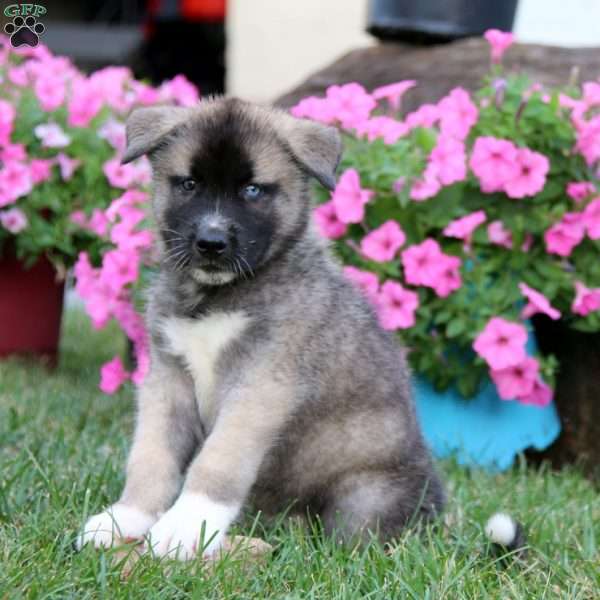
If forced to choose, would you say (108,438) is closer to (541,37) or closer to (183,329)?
(183,329)

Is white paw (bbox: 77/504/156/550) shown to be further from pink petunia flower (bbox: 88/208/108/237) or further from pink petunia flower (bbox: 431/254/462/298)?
pink petunia flower (bbox: 88/208/108/237)

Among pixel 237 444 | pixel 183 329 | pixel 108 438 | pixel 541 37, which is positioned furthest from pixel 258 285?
pixel 541 37

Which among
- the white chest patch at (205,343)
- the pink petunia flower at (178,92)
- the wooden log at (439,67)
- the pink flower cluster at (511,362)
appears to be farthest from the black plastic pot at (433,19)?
the white chest patch at (205,343)

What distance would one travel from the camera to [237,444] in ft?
9.39

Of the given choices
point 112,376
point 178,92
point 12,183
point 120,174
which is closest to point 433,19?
point 178,92

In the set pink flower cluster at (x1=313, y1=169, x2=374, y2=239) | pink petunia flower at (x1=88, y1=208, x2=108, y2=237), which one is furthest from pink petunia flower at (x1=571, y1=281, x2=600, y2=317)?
pink petunia flower at (x1=88, y1=208, x2=108, y2=237)

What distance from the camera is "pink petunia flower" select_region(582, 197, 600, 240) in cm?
413

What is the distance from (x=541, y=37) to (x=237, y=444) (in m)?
5.16

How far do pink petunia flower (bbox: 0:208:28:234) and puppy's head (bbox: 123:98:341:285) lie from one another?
224 cm

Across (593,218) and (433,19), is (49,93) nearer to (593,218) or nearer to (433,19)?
(433,19)

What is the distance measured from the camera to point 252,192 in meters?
3.06

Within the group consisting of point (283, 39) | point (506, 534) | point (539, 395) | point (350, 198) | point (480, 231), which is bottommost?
point (283, 39)

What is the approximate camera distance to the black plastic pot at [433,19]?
5906 mm

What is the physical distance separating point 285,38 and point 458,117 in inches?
209
